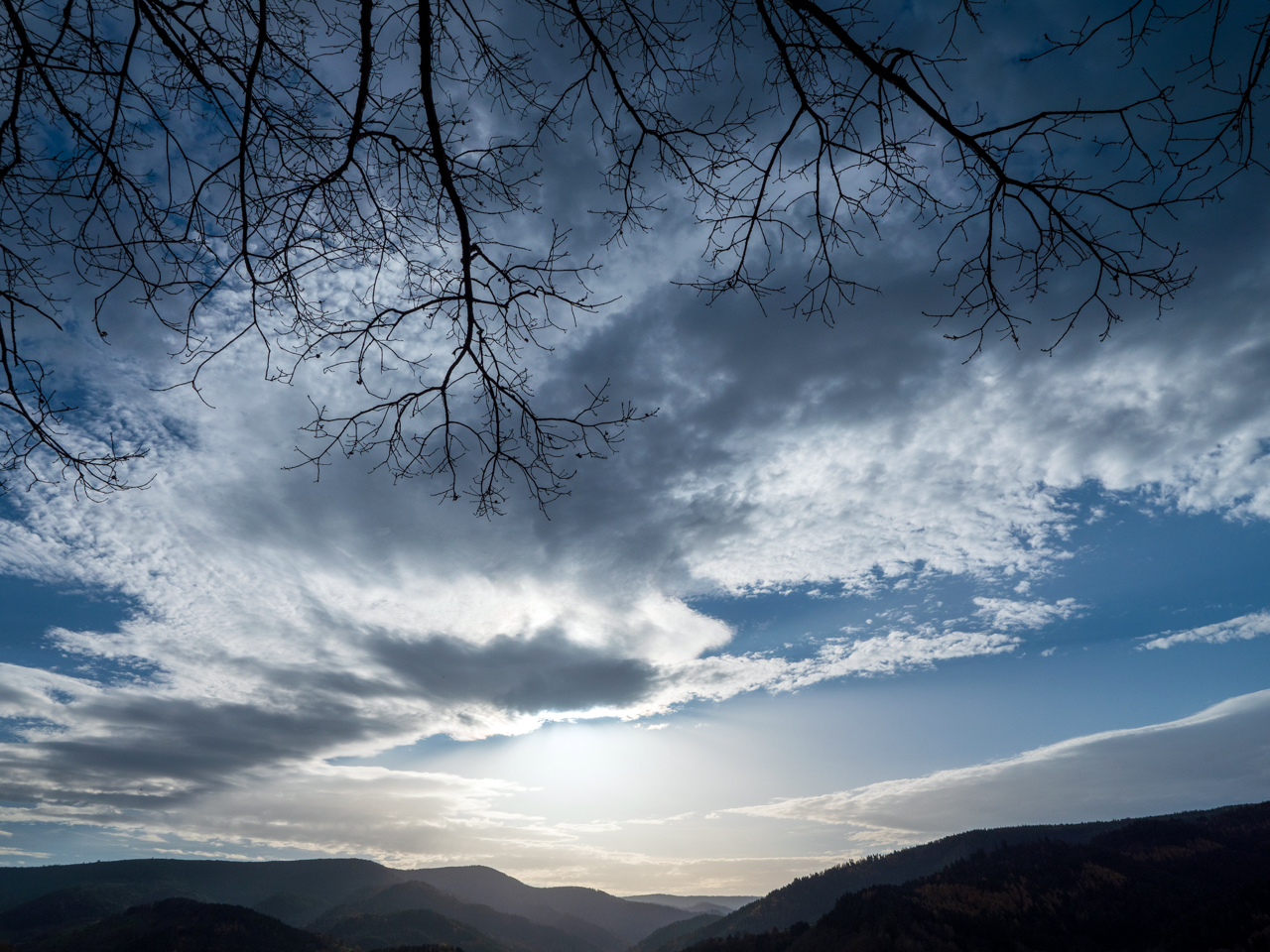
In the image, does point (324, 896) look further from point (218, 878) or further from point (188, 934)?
point (188, 934)

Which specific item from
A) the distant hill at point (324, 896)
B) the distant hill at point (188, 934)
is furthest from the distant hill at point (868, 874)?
the distant hill at point (324, 896)

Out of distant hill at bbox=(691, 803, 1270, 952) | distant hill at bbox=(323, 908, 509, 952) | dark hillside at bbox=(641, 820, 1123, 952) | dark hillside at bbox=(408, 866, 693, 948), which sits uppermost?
distant hill at bbox=(691, 803, 1270, 952)

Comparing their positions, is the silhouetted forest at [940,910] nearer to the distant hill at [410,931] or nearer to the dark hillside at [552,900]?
the distant hill at [410,931]

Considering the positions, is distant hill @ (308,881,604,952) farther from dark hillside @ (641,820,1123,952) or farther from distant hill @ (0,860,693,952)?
dark hillside @ (641,820,1123,952)

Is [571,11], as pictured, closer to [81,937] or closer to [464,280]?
[464,280]

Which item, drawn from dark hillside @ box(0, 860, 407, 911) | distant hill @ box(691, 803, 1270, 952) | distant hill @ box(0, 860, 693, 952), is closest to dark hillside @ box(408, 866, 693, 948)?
distant hill @ box(0, 860, 693, 952)

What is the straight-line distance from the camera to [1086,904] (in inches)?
Answer: 1083

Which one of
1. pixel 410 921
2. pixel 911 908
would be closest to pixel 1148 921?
pixel 911 908

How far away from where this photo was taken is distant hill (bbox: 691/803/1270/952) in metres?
21.4

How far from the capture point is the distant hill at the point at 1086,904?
21375mm

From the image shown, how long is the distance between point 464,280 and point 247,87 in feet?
4.90

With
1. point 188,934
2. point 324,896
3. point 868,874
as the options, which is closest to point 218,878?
point 324,896

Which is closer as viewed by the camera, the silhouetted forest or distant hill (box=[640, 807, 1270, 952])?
the silhouetted forest

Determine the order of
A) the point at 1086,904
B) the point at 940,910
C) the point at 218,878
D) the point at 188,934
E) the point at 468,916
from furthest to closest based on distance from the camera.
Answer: the point at 218,878 → the point at 468,916 → the point at 188,934 → the point at 940,910 → the point at 1086,904
